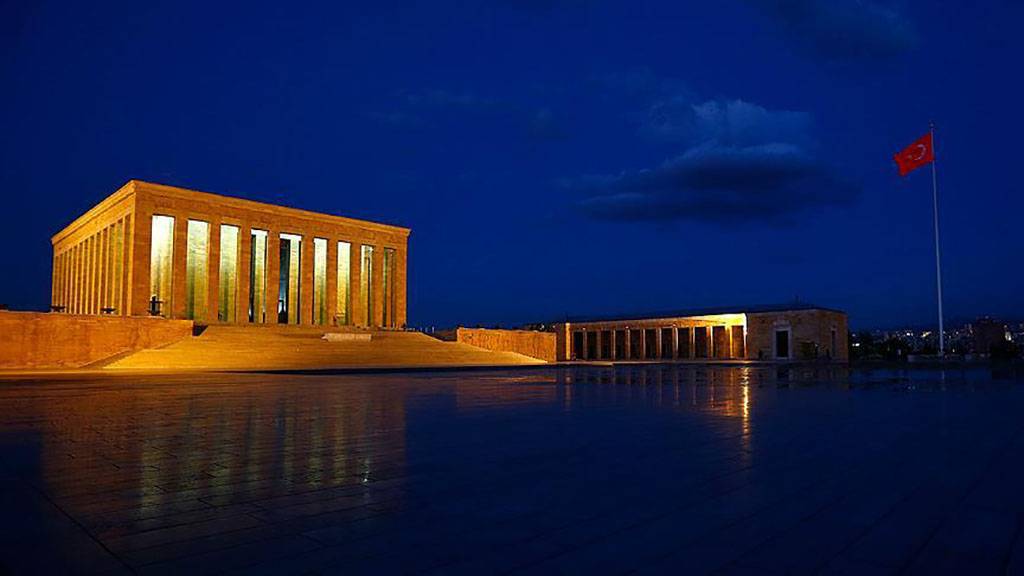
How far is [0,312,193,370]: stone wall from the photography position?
2770 cm

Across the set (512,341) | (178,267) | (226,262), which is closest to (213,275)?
(178,267)

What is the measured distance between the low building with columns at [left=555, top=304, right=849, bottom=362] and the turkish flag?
19.4m

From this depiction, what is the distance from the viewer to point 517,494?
423 cm

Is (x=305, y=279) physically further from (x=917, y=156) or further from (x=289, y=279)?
(x=917, y=156)

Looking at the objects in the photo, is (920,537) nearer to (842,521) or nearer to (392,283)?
(842,521)

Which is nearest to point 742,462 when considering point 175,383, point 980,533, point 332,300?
point 980,533

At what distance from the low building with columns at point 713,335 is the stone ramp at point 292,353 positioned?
71.7 feet

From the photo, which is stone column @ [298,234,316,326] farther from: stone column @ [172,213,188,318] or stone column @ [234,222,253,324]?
stone column @ [172,213,188,318]

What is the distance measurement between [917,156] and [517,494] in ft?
107

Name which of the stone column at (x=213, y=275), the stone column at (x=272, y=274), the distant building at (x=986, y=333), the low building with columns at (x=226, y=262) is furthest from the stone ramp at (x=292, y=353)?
the distant building at (x=986, y=333)

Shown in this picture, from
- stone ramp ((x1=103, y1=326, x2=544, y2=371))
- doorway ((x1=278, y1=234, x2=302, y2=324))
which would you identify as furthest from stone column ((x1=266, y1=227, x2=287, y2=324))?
stone ramp ((x1=103, y1=326, x2=544, y2=371))

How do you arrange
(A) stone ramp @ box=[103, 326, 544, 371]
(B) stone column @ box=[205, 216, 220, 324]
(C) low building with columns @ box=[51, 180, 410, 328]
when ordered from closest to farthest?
1. (A) stone ramp @ box=[103, 326, 544, 371]
2. (C) low building with columns @ box=[51, 180, 410, 328]
3. (B) stone column @ box=[205, 216, 220, 324]

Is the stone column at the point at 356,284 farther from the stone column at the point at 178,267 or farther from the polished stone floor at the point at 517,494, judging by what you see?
the polished stone floor at the point at 517,494

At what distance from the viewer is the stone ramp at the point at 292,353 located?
28.7m
